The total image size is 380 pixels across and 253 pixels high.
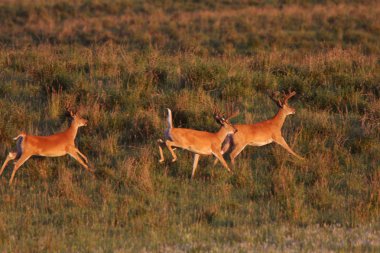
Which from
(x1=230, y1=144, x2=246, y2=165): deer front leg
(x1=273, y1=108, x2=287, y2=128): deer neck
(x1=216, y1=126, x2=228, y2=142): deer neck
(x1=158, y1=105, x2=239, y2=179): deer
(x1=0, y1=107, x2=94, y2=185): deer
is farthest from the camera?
(x1=273, y1=108, x2=287, y2=128): deer neck

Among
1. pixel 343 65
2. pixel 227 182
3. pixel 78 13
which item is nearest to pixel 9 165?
pixel 227 182

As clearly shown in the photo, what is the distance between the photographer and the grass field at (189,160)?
7.74 meters

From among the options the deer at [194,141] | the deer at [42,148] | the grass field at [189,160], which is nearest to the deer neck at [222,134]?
the deer at [194,141]

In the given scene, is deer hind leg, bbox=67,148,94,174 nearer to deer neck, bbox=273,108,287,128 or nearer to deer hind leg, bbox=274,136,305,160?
deer hind leg, bbox=274,136,305,160

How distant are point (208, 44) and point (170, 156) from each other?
1241 centimetres

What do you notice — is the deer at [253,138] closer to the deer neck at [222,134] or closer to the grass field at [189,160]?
the grass field at [189,160]

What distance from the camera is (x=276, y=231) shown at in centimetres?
776

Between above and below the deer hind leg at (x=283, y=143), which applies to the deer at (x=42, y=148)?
above

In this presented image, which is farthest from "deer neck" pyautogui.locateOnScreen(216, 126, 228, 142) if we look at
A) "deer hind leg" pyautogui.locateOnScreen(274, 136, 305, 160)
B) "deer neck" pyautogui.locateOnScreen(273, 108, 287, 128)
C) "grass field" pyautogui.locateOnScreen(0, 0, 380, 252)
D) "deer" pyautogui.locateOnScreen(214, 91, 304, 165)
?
"deer neck" pyautogui.locateOnScreen(273, 108, 287, 128)

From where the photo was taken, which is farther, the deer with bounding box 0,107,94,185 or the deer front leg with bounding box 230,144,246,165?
the deer front leg with bounding box 230,144,246,165

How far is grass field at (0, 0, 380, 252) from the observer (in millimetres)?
7742

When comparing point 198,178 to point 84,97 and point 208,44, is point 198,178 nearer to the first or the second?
point 84,97

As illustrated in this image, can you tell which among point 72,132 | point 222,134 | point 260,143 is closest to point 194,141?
point 222,134

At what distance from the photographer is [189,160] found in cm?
1100
